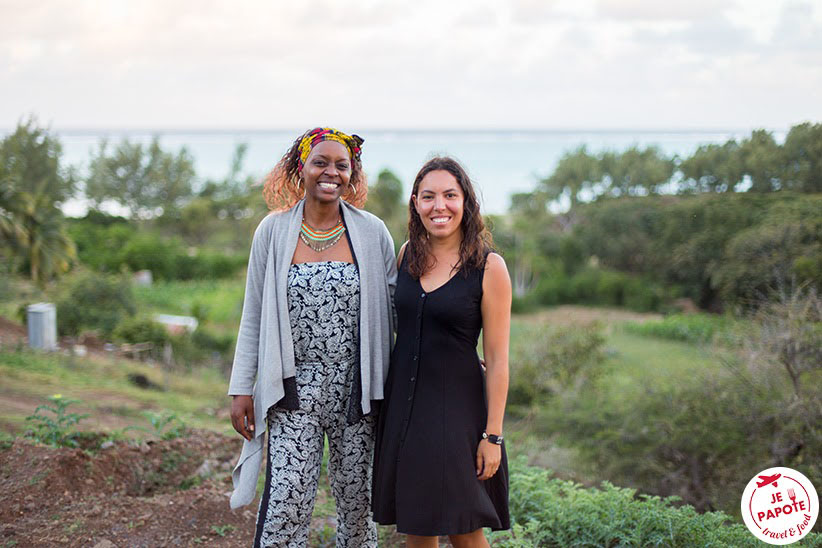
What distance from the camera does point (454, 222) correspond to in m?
2.49

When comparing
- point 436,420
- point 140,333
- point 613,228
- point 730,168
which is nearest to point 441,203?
point 436,420

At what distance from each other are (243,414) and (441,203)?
41.7 inches

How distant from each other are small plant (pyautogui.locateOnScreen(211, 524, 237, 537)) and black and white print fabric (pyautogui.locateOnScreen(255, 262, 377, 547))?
2.68ft

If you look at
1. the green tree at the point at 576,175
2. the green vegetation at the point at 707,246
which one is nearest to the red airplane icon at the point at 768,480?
the green vegetation at the point at 707,246

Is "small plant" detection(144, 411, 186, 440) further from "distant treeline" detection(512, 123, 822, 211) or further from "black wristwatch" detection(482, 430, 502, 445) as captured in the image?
"distant treeline" detection(512, 123, 822, 211)

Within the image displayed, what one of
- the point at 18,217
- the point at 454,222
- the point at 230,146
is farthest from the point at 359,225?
the point at 230,146

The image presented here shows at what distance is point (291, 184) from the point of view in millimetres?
2785

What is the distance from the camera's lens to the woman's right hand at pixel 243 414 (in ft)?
8.57

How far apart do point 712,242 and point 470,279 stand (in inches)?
302

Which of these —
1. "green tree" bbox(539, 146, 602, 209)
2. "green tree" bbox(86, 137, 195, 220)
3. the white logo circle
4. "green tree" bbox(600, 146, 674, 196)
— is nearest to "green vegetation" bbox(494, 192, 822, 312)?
"green tree" bbox(600, 146, 674, 196)

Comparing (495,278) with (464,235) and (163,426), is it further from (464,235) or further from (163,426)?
(163,426)

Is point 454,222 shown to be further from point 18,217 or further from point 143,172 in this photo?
point 143,172

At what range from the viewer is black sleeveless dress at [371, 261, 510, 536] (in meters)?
2.41

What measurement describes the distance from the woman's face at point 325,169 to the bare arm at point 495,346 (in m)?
0.63
